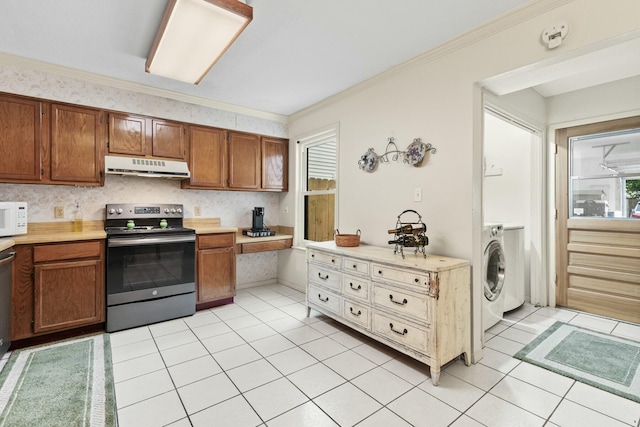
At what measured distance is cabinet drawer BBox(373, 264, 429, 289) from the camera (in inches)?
84.3

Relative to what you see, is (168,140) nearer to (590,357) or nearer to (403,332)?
(403,332)

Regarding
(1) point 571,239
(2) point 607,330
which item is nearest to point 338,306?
(2) point 607,330

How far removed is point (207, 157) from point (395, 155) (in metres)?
2.33

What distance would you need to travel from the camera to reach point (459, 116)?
2.42 m

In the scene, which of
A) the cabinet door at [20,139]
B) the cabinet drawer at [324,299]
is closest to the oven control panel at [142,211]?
the cabinet door at [20,139]

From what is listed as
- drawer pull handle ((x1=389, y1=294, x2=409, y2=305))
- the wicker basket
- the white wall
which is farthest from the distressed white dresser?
the white wall

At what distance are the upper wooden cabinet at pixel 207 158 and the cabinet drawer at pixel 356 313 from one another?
2251 millimetres

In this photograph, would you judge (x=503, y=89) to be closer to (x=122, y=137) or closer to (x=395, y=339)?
(x=395, y=339)

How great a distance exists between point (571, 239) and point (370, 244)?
231 centimetres

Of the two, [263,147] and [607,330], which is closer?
[607,330]

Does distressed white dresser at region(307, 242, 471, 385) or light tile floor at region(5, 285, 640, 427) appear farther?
distressed white dresser at region(307, 242, 471, 385)

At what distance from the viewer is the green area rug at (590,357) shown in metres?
2.07

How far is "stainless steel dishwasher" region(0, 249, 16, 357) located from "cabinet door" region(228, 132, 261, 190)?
2194mm

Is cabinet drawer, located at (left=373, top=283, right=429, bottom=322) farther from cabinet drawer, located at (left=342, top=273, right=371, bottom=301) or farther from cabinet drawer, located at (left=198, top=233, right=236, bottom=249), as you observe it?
cabinet drawer, located at (left=198, top=233, right=236, bottom=249)
